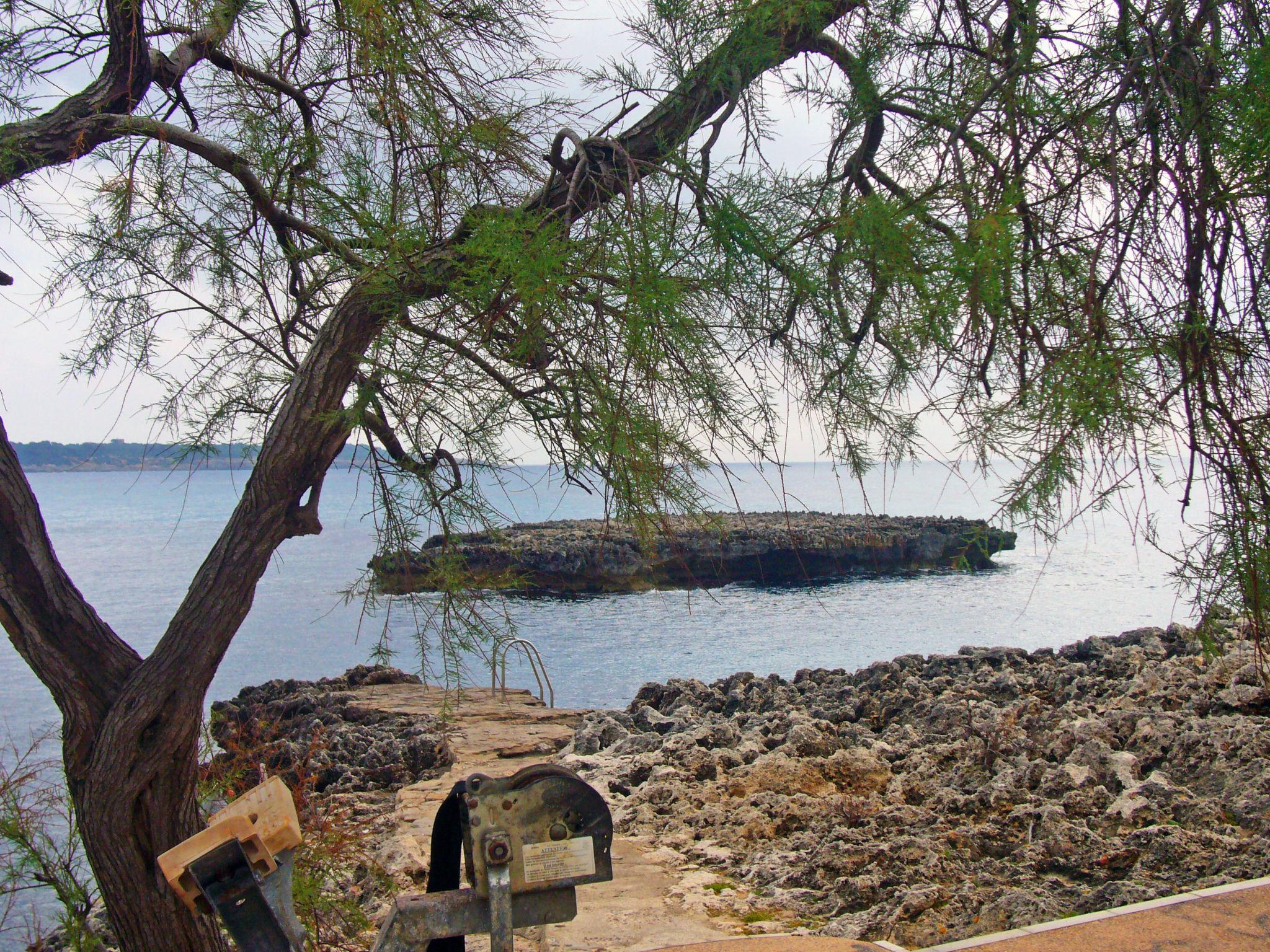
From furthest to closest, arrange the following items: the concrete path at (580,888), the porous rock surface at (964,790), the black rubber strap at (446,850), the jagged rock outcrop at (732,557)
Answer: the jagged rock outcrop at (732,557) < the concrete path at (580,888) < the porous rock surface at (964,790) < the black rubber strap at (446,850)

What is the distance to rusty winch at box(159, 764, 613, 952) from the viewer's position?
122 centimetres

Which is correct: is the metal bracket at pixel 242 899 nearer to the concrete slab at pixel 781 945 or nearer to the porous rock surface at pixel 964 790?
the concrete slab at pixel 781 945

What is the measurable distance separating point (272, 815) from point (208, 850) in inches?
3.3

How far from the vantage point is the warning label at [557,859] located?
1.26m

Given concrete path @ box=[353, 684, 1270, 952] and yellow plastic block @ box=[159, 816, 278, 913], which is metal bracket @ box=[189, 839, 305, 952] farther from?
concrete path @ box=[353, 684, 1270, 952]

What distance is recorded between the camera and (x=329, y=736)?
5.61m

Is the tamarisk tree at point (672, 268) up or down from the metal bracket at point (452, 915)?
up

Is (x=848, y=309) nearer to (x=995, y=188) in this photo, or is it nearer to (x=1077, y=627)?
(x=995, y=188)

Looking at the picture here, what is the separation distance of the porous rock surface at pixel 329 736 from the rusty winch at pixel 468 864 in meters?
2.45

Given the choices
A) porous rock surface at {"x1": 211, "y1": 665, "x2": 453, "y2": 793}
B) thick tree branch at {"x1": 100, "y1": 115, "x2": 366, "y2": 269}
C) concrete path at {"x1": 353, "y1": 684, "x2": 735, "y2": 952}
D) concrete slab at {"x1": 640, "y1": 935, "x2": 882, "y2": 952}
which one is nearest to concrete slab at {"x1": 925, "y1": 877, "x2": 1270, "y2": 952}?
concrete slab at {"x1": 640, "y1": 935, "x2": 882, "y2": 952}

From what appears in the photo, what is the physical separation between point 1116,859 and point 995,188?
177cm

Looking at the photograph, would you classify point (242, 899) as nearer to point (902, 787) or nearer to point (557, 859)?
point (557, 859)

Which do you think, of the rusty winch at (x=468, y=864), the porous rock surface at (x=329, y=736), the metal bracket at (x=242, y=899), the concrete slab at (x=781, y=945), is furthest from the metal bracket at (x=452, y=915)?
the porous rock surface at (x=329, y=736)

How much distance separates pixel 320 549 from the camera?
17.0 meters
